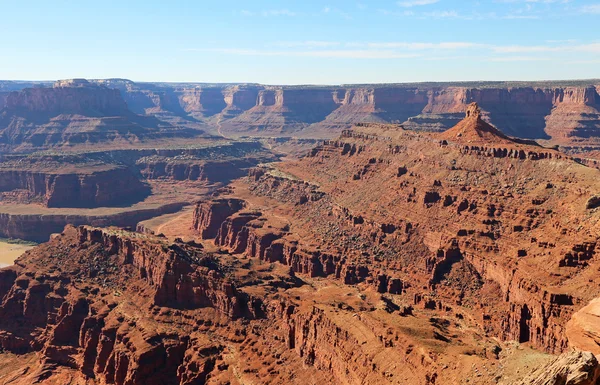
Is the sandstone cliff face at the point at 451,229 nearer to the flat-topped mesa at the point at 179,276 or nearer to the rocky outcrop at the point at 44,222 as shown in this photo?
the flat-topped mesa at the point at 179,276

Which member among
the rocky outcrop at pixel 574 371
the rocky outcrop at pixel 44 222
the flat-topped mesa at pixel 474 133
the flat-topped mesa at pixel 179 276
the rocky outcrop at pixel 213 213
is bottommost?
the rocky outcrop at pixel 44 222

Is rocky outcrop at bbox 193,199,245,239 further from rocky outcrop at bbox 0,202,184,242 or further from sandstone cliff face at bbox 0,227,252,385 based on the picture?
sandstone cliff face at bbox 0,227,252,385

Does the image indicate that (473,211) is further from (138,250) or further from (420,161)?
(138,250)

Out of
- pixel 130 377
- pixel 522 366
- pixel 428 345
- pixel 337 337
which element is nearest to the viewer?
pixel 522 366

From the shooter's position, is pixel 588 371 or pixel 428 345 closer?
pixel 588 371

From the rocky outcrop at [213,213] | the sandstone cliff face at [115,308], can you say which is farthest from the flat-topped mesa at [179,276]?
the rocky outcrop at [213,213]

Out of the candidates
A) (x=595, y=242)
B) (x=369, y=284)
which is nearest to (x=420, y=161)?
(x=369, y=284)

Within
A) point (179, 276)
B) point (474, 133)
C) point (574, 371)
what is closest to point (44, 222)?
point (179, 276)

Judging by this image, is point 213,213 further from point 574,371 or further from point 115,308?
point 574,371
